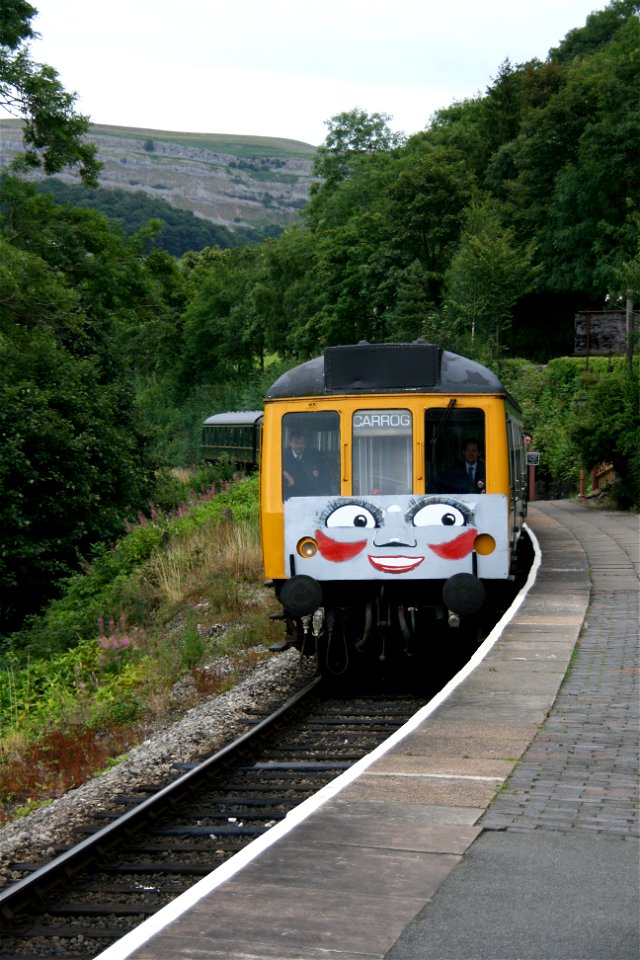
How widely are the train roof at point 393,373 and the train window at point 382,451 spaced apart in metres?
0.26

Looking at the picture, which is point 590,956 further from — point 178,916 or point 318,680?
point 318,680

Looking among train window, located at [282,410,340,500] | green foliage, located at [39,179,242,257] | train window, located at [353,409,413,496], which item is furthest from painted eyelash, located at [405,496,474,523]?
green foliage, located at [39,179,242,257]

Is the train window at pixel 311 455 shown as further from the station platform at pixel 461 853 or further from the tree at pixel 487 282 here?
the tree at pixel 487 282

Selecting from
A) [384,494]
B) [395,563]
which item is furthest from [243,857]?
[384,494]

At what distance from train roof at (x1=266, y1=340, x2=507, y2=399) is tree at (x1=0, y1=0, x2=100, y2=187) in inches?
664

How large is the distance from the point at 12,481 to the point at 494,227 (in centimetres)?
2388

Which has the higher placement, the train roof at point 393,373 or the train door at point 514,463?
the train roof at point 393,373

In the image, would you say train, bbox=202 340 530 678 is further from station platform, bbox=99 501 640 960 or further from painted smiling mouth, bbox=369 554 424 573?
station platform, bbox=99 501 640 960

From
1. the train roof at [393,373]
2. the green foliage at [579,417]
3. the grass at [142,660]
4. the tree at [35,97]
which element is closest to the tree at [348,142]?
the green foliage at [579,417]

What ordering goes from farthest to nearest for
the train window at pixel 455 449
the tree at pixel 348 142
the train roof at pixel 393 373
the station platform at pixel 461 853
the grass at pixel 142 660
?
1. the tree at pixel 348 142
2. the train roof at pixel 393 373
3. the train window at pixel 455 449
4. the grass at pixel 142 660
5. the station platform at pixel 461 853

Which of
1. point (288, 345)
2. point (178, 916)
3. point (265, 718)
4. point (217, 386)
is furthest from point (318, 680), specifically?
point (217, 386)

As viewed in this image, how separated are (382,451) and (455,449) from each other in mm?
698

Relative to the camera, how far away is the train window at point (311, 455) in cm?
1188

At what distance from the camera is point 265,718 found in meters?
10.7
